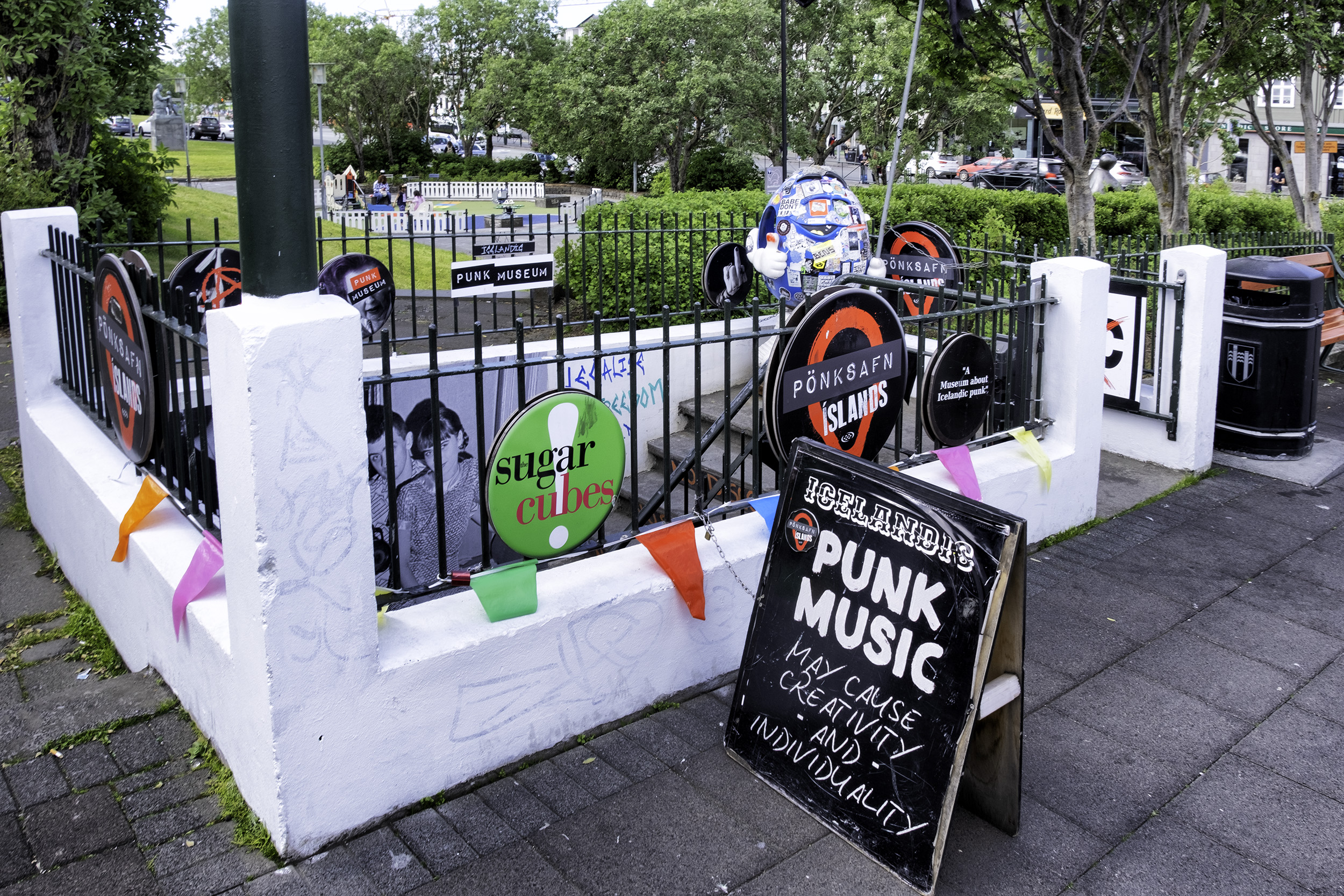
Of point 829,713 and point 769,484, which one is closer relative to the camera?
point 829,713

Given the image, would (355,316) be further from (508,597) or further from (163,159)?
(163,159)

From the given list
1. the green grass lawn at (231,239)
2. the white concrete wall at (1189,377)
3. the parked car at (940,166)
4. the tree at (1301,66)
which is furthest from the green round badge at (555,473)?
the parked car at (940,166)

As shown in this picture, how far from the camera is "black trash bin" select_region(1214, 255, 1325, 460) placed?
24.6 feet

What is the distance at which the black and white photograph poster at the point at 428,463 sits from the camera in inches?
265

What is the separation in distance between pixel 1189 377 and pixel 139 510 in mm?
6337

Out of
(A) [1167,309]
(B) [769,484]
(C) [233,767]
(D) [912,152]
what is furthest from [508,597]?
(D) [912,152]

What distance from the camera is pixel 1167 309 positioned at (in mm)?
7887

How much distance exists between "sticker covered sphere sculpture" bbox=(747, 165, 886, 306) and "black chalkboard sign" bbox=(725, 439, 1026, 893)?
150 inches

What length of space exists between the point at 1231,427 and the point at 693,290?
5.36 metres

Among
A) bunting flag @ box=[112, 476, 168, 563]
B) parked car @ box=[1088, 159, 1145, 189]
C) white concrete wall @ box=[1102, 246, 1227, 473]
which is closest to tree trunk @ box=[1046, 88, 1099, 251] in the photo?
white concrete wall @ box=[1102, 246, 1227, 473]

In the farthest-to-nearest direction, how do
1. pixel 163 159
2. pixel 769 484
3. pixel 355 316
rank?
pixel 163 159 → pixel 769 484 → pixel 355 316

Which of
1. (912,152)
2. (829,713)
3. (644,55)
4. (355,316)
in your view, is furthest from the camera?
(644,55)

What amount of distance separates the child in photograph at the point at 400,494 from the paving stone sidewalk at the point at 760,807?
1.99 metres

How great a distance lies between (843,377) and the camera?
484cm
